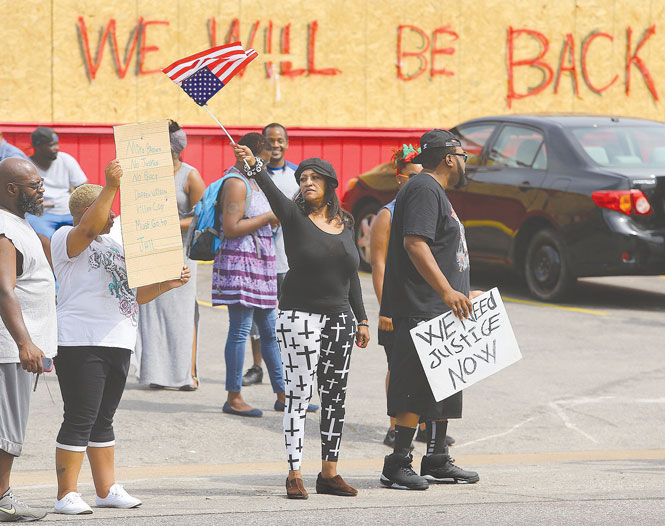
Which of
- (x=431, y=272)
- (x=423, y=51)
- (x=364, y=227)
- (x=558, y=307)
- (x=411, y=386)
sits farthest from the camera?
(x=423, y=51)

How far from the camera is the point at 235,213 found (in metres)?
8.15

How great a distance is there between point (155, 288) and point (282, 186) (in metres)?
3.00

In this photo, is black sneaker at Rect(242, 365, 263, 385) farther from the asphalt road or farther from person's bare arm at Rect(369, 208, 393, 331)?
person's bare arm at Rect(369, 208, 393, 331)

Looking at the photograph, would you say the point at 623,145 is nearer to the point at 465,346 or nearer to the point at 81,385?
the point at 465,346

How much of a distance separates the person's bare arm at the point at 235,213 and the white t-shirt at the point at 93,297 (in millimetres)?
2320

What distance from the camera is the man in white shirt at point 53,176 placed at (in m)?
11.0

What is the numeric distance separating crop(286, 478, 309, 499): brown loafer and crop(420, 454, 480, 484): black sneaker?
2.60ft

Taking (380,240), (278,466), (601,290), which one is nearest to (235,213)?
(380,240)

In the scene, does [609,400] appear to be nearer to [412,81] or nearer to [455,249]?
[455,249]

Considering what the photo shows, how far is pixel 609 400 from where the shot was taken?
891 centimetres

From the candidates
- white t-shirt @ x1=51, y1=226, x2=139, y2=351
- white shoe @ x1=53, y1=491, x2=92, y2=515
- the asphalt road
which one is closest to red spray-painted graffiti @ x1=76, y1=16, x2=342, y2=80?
the asphalt road

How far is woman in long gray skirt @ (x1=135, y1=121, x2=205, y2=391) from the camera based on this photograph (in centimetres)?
885

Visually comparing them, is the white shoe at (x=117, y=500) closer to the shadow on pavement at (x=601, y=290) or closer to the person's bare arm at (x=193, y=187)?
the person's bare arm at (x=193, y=187)

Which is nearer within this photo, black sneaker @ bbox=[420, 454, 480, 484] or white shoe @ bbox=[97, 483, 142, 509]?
white shoe @ bbox=[97, 483, 142, 509]
